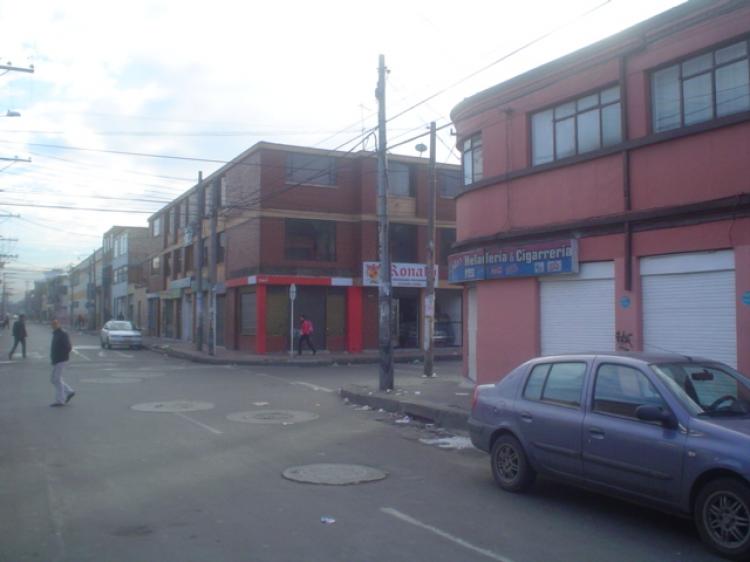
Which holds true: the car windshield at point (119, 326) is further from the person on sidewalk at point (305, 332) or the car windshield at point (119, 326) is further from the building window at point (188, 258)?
the person on sidewalk at point (305, 332)

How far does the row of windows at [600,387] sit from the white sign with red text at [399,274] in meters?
25.7

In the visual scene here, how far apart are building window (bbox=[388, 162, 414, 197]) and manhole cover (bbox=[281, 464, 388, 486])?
85.8ft

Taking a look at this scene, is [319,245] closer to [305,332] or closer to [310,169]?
[310,169]

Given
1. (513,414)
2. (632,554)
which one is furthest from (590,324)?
(632,554)

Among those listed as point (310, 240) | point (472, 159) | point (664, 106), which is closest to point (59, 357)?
point (472, 159)

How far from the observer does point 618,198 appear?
13.4 metres

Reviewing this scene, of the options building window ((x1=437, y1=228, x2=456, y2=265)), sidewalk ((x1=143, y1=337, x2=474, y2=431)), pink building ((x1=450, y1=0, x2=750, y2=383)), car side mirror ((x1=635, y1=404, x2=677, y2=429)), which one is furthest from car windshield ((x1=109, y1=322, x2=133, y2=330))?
car side mirror ((x1=635, y1=404, x2=677, y2=429))

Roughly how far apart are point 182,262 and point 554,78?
118 ft

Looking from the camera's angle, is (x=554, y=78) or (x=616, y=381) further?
(x=554, y=78)

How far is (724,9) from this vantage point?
1155 cm

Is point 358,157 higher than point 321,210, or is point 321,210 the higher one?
point 358,157

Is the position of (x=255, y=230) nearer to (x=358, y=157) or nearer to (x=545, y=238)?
(x=358, y=157)

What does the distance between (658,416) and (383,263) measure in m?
11.8

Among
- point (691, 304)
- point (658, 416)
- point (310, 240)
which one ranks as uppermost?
point (310, 240)
